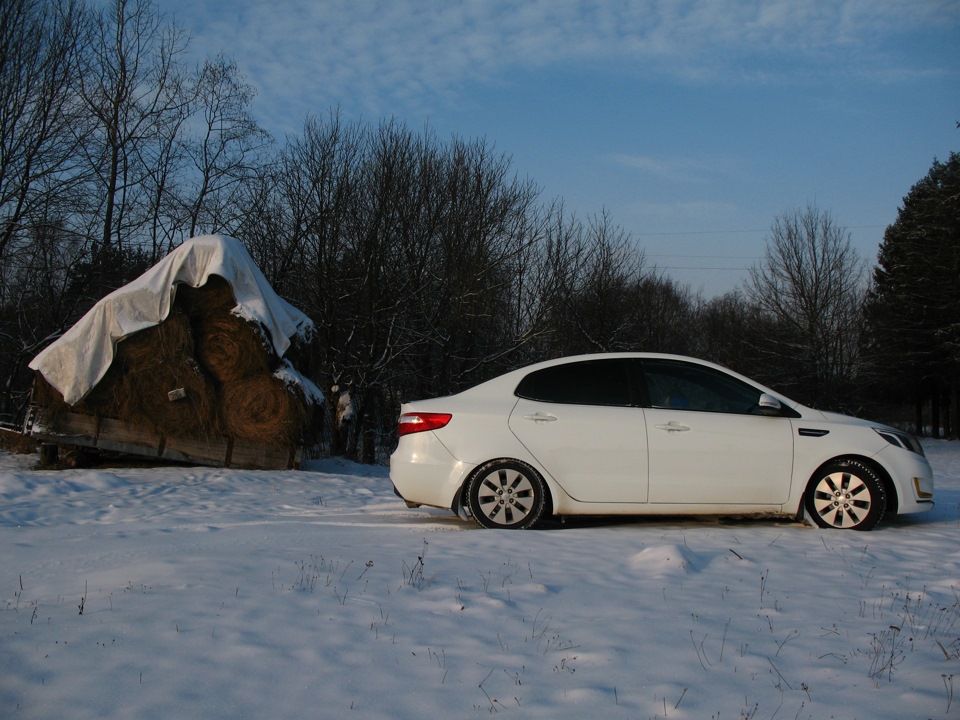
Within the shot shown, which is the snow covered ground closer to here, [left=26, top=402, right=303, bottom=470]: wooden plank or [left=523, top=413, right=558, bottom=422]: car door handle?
[left=523, top=413, right=558, bottom=422]: car door handle

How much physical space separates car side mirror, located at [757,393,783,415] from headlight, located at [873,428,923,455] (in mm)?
909

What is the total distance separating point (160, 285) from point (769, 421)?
9.04 meters

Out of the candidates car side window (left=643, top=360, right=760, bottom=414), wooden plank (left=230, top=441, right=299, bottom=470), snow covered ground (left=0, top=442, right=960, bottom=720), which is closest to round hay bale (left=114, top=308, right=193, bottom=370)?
wooden plank (left=230, top=441, right=299, bottom=470)

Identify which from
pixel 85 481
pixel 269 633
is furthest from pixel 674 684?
pixel 85 481

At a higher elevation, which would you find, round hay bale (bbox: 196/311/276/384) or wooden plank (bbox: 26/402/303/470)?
round hay bale (bbox: 196/311/276/384)

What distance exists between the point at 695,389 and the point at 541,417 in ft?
Answer: 4.81

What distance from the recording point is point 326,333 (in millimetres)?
21328

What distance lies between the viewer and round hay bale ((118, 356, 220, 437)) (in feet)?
41.2

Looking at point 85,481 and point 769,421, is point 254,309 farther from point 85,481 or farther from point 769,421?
point 769,421

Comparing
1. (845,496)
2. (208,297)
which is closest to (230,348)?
(208,297)

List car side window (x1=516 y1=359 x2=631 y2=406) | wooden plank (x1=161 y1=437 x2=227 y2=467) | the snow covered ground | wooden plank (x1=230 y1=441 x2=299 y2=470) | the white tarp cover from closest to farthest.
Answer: the snow covered ground
car side window (x1=516 y1=359 x2=631 y2=406)
the white tarp cover
wooden plank (x1=161 y1=437 x2=227 y2=467)
wooden plank (x1=230 y1=441 x2=299 y2=470)

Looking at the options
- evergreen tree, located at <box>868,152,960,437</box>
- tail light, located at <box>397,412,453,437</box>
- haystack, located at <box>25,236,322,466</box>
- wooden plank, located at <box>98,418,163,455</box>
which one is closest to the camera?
tail light, located at <box>397,412,453,437</box>

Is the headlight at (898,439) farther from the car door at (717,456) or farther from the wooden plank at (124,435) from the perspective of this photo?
the wooden plank at (124,435)

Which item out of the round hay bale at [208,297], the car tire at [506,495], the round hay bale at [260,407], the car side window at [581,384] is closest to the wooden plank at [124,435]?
the round hay bale at [260,407]
